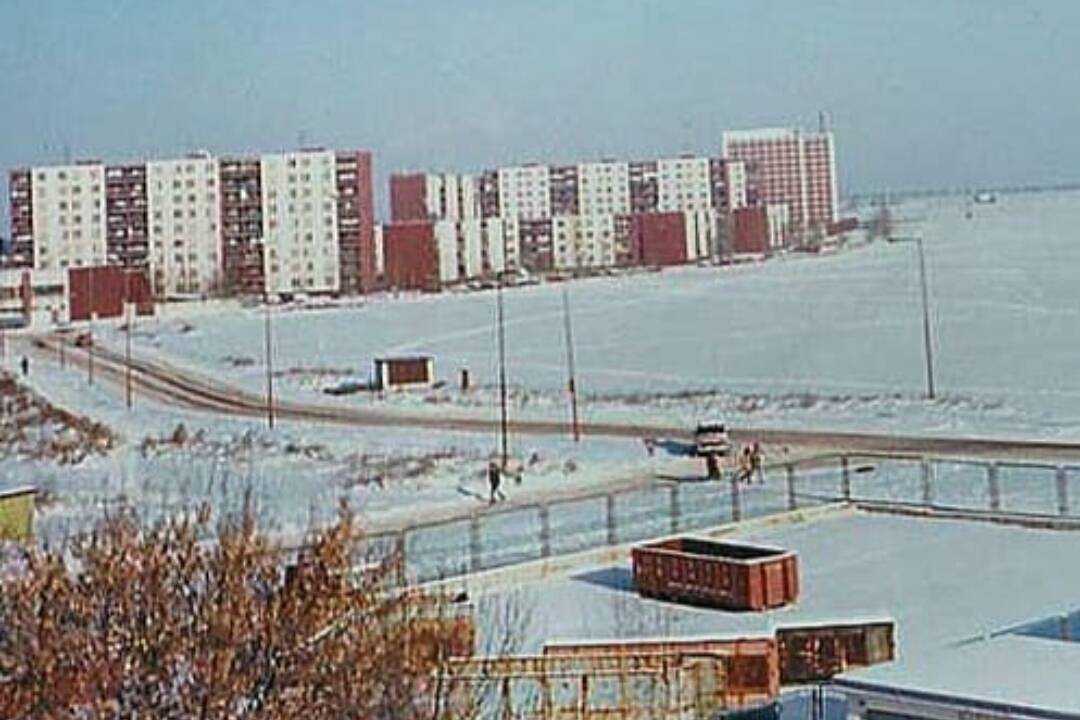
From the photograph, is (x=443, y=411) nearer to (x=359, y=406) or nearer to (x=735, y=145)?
(x=359, y=406)

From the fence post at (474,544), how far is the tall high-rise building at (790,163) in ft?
424

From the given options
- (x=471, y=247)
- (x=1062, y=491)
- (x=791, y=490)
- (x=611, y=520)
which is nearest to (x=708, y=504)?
(x=791, y=490)

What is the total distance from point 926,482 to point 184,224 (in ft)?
278

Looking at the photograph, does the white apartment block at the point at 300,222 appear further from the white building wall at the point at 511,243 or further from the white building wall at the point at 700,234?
the white building wall at the point at 700,234

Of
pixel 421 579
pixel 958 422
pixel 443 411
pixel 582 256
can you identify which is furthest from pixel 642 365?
pixel 582 256

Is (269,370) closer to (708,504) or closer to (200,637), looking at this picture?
(708,504)

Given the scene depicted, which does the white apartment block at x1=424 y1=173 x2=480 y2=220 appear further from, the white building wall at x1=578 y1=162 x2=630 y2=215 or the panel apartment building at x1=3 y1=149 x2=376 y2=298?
the panel apartment building at x1=3 y1=149 x2=376 y2=298

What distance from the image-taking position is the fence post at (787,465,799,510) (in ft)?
72.6

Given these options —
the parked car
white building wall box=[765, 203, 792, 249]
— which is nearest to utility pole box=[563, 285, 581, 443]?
the parked car

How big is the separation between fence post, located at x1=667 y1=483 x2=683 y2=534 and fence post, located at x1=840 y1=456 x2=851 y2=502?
2.27 metres

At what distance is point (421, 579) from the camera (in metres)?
17.4

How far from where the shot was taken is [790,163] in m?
153

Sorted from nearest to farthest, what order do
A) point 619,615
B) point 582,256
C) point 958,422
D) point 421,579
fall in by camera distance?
1. point 619,615
2. point 421,579
3. point 958,422
4. point 582,256

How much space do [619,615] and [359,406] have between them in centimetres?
2558
